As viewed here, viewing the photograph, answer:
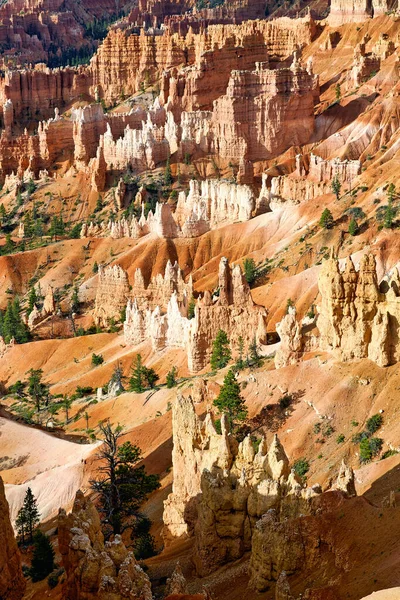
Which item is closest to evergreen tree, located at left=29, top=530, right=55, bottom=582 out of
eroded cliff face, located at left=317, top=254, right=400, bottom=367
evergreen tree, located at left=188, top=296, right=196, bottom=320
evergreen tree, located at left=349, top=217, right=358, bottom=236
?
eroded cliff face, located at left=317, top=254, right=400, bottom=367

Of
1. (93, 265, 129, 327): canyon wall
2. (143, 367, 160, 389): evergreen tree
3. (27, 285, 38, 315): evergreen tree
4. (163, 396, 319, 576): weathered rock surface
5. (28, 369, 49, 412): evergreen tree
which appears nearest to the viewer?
(163, 396, 319, 576): weathered rock surface

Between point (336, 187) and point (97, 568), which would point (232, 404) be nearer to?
point (97, 568)

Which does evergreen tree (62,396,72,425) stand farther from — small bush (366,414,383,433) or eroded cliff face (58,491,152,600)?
eroded cliff face (58,491,152,600)

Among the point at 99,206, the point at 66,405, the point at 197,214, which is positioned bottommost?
the point at 99,206

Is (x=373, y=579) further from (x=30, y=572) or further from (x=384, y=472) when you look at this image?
(x=30, y=572)

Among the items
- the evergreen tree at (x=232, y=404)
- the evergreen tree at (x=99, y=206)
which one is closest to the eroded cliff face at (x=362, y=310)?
the evergreen tree at (x=232, y=404)

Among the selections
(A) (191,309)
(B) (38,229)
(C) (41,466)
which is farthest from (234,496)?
(B) (38,229)
